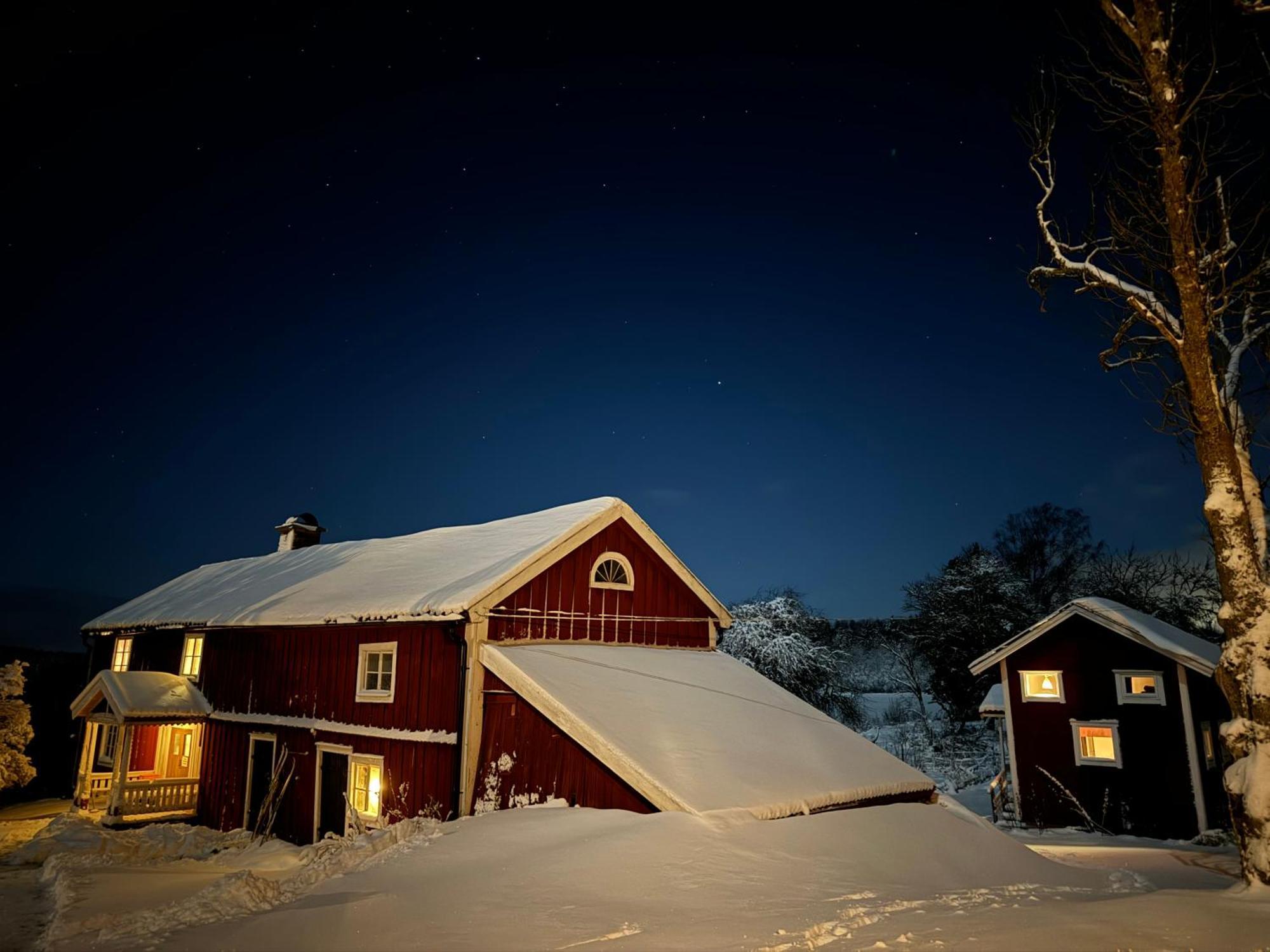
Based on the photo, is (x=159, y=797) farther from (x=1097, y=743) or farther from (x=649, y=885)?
(x=1097, y=743)

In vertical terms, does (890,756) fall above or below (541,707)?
below

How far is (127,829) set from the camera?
692 inches

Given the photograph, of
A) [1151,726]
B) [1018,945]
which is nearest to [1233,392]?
[1018,945]

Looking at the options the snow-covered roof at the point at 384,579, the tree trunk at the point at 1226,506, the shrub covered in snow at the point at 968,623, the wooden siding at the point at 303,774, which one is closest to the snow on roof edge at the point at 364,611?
the snow-covered roof at the point at 384,579

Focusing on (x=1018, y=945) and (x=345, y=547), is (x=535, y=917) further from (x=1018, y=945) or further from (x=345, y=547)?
(x=345, y=547)

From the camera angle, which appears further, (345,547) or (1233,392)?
(345,547)

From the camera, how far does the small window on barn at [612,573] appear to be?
51.3ft

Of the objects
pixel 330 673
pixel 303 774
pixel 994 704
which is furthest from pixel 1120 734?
pixel 303 774

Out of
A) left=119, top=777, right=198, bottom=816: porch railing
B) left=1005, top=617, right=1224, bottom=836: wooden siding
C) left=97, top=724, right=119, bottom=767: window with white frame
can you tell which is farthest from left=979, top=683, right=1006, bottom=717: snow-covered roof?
left=97, top=724, right=119, bottom=767: window with white frame

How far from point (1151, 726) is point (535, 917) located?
1973 centimetres

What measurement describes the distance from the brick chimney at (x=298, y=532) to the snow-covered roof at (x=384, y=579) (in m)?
2.39

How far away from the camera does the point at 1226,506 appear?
6.82 meters

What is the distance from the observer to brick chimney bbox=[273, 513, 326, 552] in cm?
2692

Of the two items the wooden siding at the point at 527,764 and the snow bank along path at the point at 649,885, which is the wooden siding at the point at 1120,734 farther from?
the wooden siding at the point at 527,764
